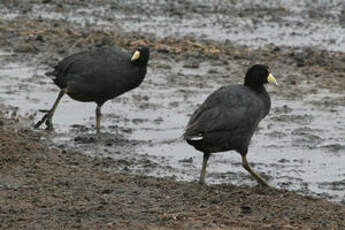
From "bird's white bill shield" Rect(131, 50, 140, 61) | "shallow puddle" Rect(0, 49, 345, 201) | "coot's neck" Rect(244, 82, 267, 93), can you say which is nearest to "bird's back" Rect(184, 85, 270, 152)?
"coot's neck" Rect(244, 82, 267, 93)

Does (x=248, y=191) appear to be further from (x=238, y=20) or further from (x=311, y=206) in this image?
(x=238, y=20)

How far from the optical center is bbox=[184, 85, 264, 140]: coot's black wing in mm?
8977

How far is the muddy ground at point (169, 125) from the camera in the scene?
7.69 meters

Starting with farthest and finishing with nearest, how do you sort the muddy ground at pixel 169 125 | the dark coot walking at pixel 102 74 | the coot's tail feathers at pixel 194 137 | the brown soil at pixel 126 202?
the dark coot walking at pixel 102 74, the coot's tail feathers at pixel 194 137, the muddy ground at pixel 169 125, the brown soil at pixel 126 202

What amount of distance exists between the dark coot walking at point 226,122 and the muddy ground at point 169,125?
49 cm

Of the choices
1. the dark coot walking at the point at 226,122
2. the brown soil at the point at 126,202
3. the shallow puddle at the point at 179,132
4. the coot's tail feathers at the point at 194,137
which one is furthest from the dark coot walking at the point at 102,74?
the coot's tail feathers at the point at 194,137

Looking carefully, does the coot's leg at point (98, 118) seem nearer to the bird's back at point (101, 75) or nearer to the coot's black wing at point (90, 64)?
the bird's back at point (101, 75)

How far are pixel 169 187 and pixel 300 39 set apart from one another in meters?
10.4

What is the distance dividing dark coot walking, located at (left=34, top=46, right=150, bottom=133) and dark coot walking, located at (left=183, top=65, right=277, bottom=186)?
2666 millimetres

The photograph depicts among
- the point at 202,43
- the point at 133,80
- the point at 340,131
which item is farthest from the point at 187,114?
the point at 202,43

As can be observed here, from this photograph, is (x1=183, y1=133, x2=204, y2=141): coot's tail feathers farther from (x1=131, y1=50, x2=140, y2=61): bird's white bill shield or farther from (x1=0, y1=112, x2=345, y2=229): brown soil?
(x1=131, y1=50, x2=140, y2=61): bird's white bill shield

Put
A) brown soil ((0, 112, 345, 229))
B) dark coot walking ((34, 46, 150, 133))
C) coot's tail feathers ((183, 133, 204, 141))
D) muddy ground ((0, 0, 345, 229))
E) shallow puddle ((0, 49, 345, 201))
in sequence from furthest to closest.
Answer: dark coot walking ((34, 46, 150, 133))
shallow puddle ((0, 49, 345, 201))
coot's tail feathers ((183, 133, 204, 141))
muddy ground ((0, 0, 345, 229))
brown soil ((0, 112, 345, 229))

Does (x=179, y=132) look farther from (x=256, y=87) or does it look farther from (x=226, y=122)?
(x=226, y=122)

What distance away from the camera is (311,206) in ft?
26.7
